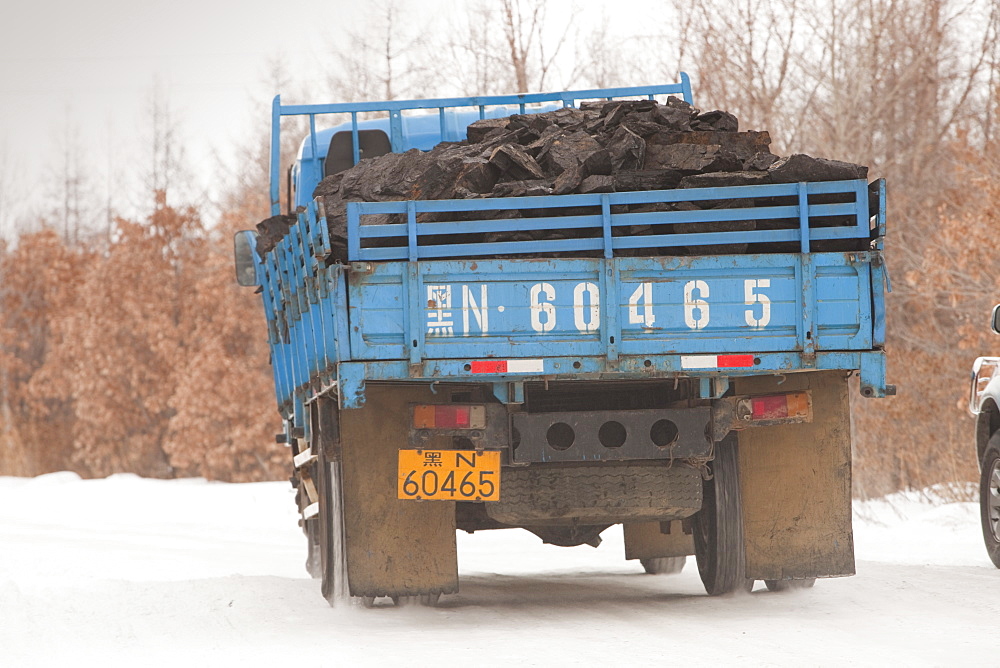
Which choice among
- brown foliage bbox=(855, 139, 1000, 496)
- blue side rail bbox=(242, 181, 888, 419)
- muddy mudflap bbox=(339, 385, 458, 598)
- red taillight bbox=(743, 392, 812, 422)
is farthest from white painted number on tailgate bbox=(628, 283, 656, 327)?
brown foliage bbox=(855, 139, 1000, 496)

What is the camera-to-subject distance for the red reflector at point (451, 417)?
278 inches

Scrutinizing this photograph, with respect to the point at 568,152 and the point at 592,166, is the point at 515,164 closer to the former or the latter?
the point at 568,152

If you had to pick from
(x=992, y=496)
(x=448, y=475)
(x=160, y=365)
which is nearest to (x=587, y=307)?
(x=448, y=475)

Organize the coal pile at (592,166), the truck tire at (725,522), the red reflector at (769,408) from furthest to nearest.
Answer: the truck tire at (725,522) → the red reflector at (769,408) → the coal pile at (592,166)

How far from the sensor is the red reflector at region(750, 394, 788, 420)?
7.21 m

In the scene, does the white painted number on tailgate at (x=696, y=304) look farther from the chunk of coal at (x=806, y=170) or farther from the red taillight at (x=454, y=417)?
the red taillight at (x=454, y=417)

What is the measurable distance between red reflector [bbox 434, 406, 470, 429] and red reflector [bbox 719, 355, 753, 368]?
1313 millimetres

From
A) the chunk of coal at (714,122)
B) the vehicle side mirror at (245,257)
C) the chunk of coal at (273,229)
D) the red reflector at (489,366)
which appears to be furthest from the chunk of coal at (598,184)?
the vehicle side mirror at (245,257)

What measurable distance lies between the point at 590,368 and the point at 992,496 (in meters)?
4.09

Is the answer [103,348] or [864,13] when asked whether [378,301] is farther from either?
[103,348]

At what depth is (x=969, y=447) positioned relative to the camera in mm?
18094

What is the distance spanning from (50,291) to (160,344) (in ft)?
24.9

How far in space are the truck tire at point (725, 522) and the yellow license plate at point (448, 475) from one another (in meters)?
1.44

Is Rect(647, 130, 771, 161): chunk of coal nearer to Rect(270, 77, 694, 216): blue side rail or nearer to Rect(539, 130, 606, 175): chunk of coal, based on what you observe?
Rect(539, 130, 606, 175): chunk of coal
